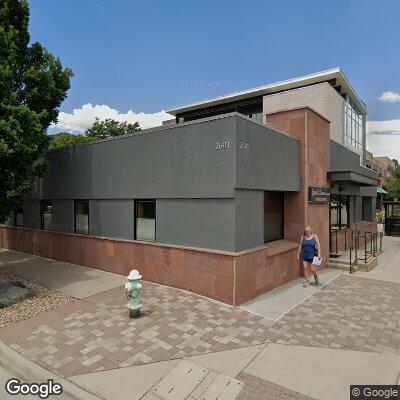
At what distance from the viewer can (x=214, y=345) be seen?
16.4 feet

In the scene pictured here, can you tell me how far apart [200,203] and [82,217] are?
5437 mm

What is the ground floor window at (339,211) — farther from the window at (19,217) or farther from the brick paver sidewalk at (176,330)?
the window at (19,217)

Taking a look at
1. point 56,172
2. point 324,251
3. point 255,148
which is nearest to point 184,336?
point 255,148

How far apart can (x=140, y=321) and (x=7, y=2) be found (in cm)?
901

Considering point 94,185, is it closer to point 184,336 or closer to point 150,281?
point 150,281

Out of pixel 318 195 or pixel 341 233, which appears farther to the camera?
pixel 341 233

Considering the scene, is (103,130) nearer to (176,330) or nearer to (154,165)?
(154,165)

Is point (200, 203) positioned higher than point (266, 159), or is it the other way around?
point (266, 159)

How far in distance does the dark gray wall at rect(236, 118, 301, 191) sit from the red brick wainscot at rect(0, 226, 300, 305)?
1.69 metres

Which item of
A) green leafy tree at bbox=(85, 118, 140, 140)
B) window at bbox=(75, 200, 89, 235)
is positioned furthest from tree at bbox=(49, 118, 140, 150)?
window at bbox=(75, 200, 89, 235)

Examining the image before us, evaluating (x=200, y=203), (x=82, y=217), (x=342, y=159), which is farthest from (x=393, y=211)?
(x=82, y=217)

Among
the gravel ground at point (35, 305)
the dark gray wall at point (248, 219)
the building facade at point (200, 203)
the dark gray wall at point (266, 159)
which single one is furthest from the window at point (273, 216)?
the gravel ground at point (35, 305)

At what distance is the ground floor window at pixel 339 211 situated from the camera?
12.8 meters

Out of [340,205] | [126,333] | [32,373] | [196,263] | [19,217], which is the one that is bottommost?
[32,373]
